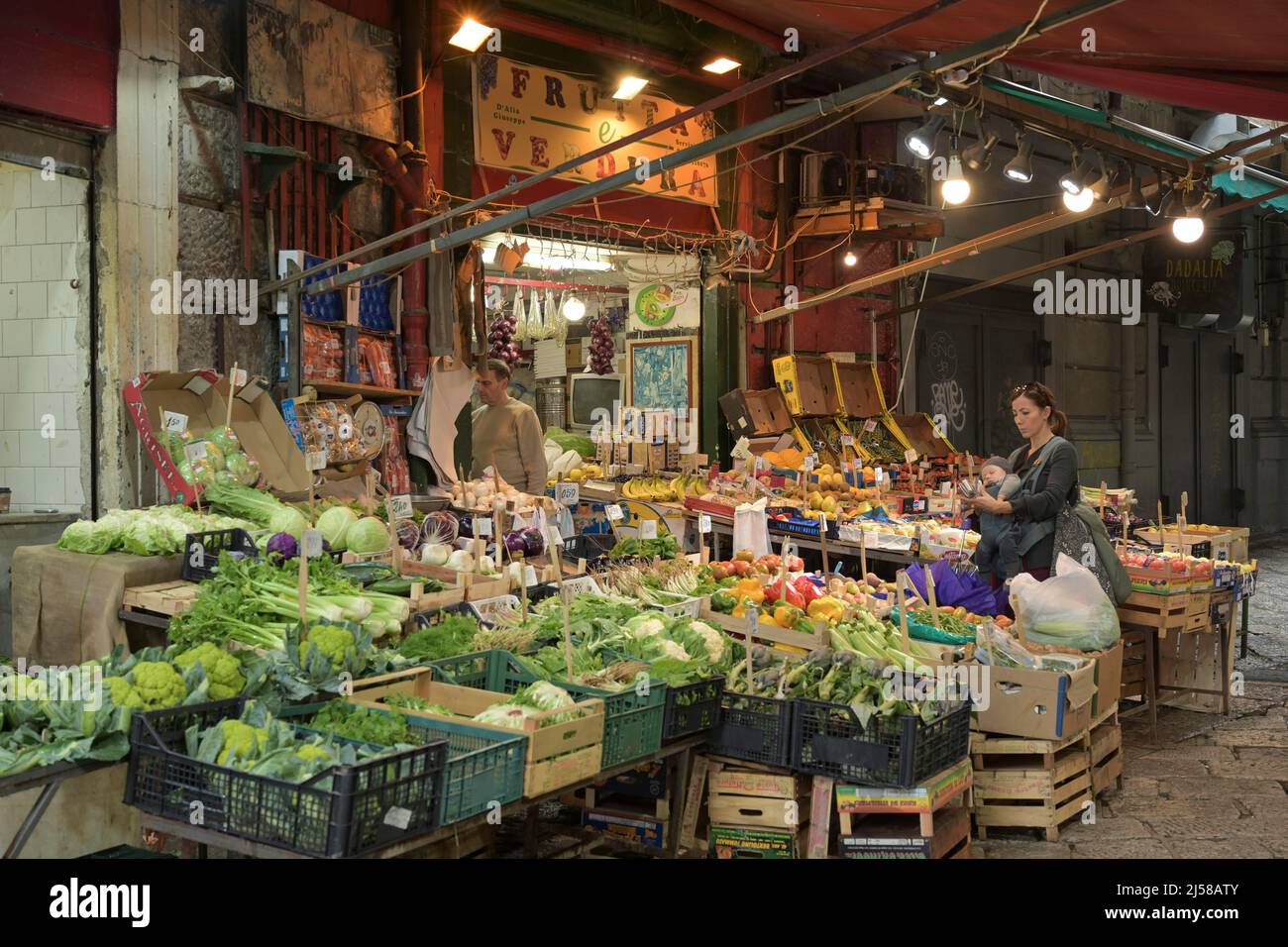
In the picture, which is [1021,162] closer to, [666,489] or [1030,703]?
[666,489]

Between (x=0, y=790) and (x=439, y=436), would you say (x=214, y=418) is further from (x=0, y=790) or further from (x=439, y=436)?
(x=0, y=790)

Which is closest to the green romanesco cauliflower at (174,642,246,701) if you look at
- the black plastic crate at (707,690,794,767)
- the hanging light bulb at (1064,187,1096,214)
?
the black plastic crate at (707,690,794,767)

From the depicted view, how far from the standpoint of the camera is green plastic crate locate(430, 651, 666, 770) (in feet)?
15.1

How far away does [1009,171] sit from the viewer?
355 inches

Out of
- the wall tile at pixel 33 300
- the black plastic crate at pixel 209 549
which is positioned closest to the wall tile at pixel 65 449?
the wall tile at pixel 33 300

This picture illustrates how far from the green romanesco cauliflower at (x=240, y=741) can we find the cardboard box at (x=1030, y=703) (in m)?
3.44

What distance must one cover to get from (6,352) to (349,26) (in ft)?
10.8

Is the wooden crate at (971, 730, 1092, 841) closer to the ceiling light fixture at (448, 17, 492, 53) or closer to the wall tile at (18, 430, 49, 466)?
the wall tile at (18, 430, 49, 466)

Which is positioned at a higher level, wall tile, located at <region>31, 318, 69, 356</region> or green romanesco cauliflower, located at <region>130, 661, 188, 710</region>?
wall tile, located at <region>31, 318, 69, 356</region>

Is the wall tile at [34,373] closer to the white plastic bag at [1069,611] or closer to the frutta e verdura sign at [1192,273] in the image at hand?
the white plastic bag at [1069,611]

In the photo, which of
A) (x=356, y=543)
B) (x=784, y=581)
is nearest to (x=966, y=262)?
(x=784, y=581)

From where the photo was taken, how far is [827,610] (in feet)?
21.2

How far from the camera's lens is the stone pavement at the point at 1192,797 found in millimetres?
5812

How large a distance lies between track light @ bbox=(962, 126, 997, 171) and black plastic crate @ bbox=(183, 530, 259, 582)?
543cm
